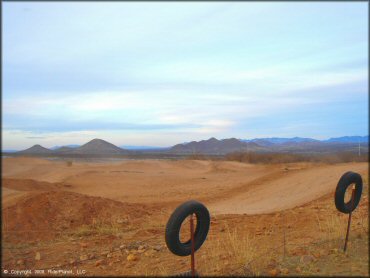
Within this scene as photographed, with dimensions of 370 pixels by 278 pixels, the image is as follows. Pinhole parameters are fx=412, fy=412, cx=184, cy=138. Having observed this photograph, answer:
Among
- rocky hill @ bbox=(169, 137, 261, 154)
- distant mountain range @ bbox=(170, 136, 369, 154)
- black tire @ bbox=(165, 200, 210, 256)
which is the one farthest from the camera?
rocky hill @ bbox=(169, 137, 261, 154)

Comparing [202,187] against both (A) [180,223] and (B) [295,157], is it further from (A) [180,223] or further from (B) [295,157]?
(B) [295,157]

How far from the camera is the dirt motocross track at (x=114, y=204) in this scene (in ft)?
26.6

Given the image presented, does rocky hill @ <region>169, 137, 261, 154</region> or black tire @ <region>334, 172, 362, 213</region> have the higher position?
rocky hill @ <region>169, 137, 261, 154</region>

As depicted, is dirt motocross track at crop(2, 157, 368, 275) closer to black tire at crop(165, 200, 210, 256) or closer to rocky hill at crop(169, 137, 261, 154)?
black tire at crop(165, 200, 210, 256)

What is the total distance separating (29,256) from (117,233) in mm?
2426

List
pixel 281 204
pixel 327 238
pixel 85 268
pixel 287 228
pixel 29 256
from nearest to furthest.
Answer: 1. pixel 85 268
2. pixel 327 238
3. pixel 29 256
4. pixel 287 228
5. pixel 281 204

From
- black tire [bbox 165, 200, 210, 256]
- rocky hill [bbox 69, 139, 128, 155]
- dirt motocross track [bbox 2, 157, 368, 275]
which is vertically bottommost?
dirt motocross track [bbox 2, 157, 368, 275]

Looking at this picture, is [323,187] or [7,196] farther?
[323,187]

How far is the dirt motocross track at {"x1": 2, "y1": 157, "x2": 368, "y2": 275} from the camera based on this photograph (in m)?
8.12

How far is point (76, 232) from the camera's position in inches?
408

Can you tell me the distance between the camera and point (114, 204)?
13.0 meters

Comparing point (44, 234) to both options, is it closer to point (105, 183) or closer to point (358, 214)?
point (358, 214)

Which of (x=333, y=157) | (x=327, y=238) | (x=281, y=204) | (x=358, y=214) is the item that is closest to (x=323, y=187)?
(x=281, y=204)

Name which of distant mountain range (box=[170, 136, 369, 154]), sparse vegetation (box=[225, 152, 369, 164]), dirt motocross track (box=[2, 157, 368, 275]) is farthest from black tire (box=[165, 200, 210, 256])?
sparse vegetation (box=[225, 152, 369, 164])
